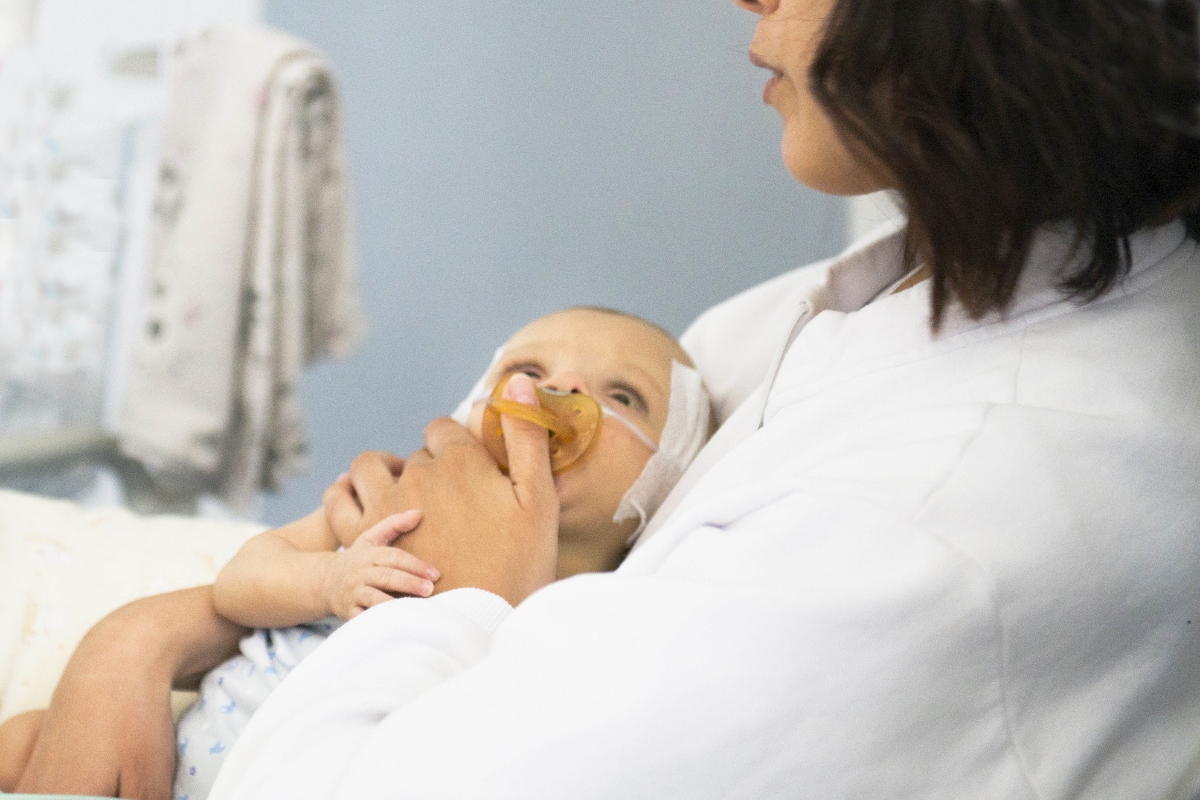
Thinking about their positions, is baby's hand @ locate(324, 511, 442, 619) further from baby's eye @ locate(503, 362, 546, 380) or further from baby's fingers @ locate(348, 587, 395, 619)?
baby's eye @ locate(503, 362, 546, 380)

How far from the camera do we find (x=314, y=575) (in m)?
0.99

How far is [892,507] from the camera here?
604 millimetres

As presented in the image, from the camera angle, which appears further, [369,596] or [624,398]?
[624,398]

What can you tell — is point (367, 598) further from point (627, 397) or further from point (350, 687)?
point (627, 397)

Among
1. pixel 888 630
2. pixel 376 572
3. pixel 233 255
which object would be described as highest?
pixel 888 630

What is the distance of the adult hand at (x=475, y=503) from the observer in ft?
3.03

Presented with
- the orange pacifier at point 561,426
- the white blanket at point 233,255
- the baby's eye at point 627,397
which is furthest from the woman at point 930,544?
the white blanket at point 233,255

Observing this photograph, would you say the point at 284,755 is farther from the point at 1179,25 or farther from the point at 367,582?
the point at 1179,25

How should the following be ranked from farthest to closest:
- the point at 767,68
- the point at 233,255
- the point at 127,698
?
the point at 233,255 < the point at 127,698 < the point at 767,68

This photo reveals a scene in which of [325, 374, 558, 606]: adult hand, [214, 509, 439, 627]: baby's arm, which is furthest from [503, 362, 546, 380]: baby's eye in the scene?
[214, 509, 439, 627]: baby's arm

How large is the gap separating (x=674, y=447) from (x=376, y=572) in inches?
17.3

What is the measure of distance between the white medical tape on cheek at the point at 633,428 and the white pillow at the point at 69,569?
0.54 metres

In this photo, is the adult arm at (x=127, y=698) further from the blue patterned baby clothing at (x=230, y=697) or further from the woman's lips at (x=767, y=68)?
the woman's lips at (x=767, y=68)

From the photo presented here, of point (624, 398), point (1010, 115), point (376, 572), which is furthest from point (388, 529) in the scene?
point (1010, 115)
